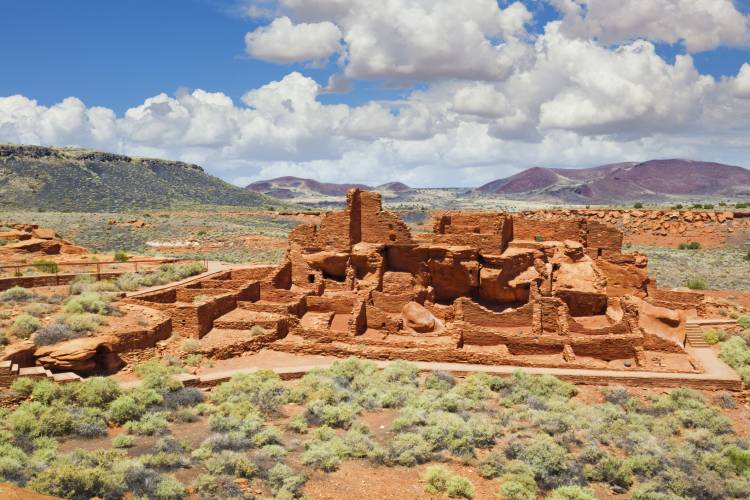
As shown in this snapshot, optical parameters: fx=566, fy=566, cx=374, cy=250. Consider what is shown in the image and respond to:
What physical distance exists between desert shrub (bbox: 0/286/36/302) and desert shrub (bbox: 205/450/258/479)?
37.2 feet

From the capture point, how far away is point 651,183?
168 m

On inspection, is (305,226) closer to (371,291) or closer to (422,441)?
(371,291)

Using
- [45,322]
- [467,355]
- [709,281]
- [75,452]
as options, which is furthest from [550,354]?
[709,281]

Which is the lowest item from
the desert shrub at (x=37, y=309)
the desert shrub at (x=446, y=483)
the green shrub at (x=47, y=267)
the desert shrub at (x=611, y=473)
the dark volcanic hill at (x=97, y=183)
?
the desert shrub at (x=611, y=473)

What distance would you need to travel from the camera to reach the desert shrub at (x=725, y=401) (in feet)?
48.0

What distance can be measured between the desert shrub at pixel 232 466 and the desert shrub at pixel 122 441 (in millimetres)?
1902

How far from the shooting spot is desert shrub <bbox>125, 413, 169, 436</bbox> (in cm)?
1151

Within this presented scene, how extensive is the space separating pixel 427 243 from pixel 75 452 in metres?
14.6

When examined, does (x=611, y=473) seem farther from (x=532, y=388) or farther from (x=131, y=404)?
(x=131, y=404)

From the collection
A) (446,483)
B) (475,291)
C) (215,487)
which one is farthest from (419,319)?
(215,487)

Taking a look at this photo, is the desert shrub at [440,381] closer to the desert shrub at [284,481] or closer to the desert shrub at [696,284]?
the desert shrub at [284,481]

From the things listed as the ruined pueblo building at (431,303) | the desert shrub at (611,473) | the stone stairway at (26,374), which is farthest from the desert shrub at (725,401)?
the stone stairway at (26,374)

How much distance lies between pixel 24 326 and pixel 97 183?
71864 millimetres

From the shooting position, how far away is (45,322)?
52.0 feet
